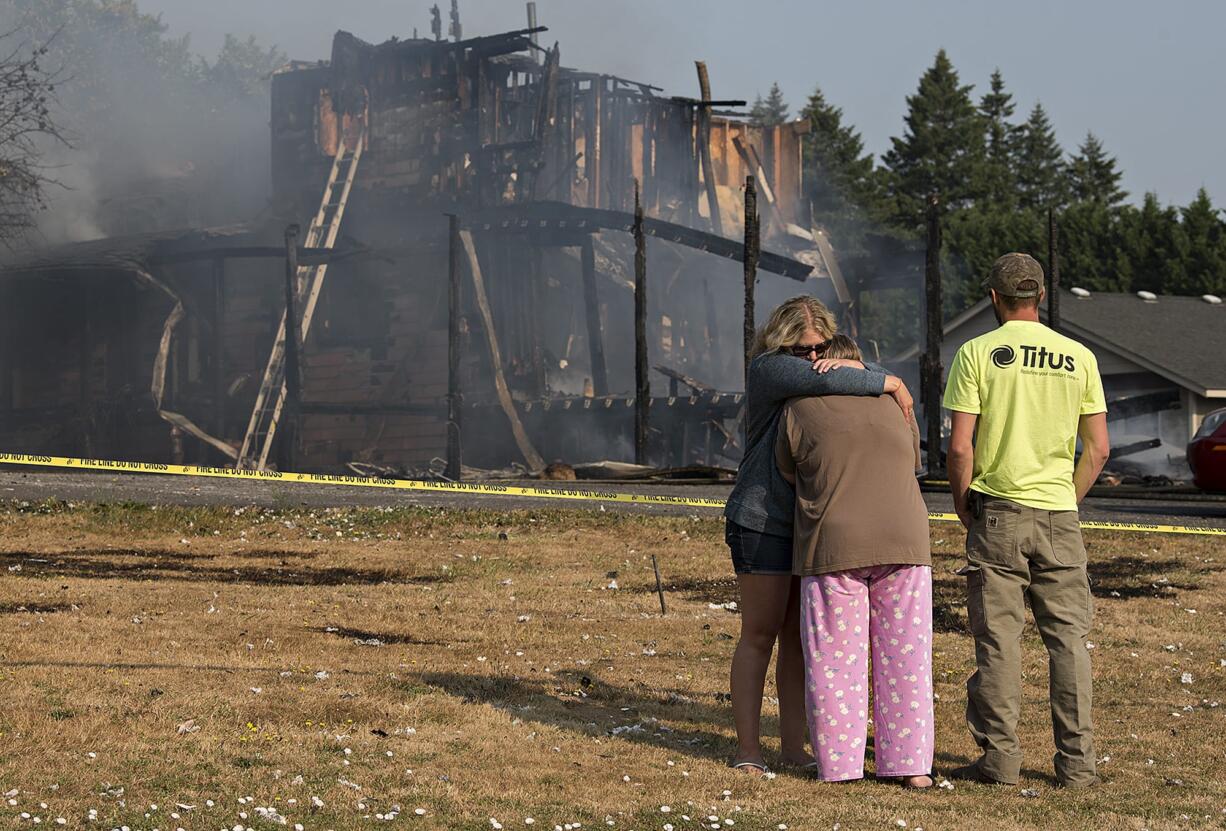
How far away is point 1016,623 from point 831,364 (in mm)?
1219

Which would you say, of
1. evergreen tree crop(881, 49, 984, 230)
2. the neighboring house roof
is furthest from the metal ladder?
evergreen tree crop(881, 49, 984, 230)

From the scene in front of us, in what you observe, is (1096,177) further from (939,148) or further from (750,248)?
(750,248)

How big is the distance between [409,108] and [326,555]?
26.9m

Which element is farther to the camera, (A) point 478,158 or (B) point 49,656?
(A) point 478,158

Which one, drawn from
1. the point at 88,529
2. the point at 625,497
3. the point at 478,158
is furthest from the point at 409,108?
the point at 88,529

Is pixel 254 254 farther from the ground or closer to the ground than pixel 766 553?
farther from the ground

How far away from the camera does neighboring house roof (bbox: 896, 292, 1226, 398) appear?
35.1 meters

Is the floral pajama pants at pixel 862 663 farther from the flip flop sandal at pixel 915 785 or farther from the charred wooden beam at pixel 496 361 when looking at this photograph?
the charred wooden beam at pixel 496 361

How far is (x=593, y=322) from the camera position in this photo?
112ft

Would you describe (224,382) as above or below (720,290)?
below

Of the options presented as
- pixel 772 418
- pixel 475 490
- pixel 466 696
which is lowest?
pixel 466 696

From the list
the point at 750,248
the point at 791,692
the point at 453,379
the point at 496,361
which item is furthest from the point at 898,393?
the point at 496,361

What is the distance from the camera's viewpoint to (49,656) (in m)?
7.89

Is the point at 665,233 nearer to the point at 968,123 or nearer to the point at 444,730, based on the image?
the point at 444,730
